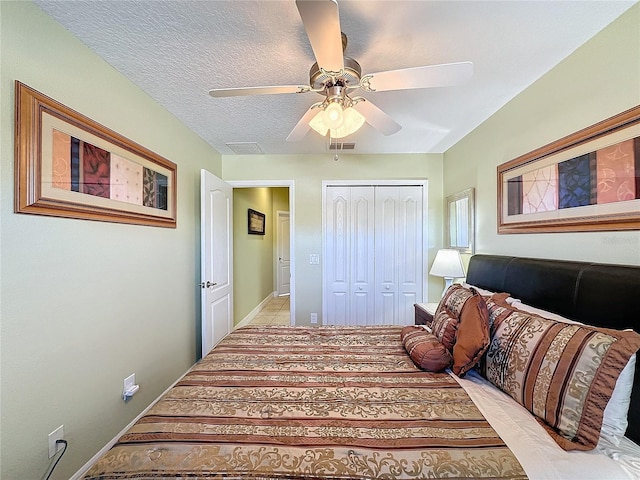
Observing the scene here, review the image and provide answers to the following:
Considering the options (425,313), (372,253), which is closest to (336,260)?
(372,253)

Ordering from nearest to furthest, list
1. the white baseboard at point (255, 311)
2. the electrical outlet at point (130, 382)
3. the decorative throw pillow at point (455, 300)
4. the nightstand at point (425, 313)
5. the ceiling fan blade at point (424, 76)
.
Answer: the ceiling fan blade at point (424, 76)
the decorative throw pillow at point (455, 300)
the electrical outlet at point (130, 382)
the nightstand at point (425, 313)
the white baseboard at point (255, 311)

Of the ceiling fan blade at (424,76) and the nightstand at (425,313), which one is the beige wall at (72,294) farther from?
the nightstand at (425,313)

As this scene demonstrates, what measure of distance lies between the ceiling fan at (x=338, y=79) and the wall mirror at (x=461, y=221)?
148 centimetres

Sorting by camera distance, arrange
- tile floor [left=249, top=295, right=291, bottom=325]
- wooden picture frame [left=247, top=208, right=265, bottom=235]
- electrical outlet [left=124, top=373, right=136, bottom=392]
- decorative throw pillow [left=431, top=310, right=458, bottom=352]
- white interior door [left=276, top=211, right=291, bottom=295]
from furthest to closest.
Result: white interior door [left=276, top=211, right=291, bottom=295] → wooden picture frame [left=247, top=208, right=265, bottom=235] → tile floor [left=249, top=295, right=291, bottom=325] → electrical outlet [left=124, top=373, right=136, bottom=392] → decorative throw pillow [left=431, top=310, right=458, bottom=352]

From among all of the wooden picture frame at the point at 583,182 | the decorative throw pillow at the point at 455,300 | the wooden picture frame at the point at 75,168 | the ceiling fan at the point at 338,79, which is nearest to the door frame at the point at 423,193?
the wooden picture frame at the point at 583,182

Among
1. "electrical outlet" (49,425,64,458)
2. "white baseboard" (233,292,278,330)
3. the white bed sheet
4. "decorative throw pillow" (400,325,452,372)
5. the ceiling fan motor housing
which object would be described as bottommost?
"white baseboard" (233,292,278,330)

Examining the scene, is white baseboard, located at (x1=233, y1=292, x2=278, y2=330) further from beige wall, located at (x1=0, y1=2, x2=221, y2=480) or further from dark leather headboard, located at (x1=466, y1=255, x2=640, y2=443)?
dark leather headboard, located at (x1=466, y1=255, x2=640, y2=443)

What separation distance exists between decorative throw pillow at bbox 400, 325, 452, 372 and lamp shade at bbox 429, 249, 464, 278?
1079 mm

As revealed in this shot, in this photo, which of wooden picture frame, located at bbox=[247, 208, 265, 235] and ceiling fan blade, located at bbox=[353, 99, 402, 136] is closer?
ceiling fan blade, located at bbox=[353, 99, 402, 136]

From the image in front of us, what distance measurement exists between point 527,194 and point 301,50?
5.90ft

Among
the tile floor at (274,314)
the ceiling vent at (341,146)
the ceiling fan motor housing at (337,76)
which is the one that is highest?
the ceiling vent at (341,146)

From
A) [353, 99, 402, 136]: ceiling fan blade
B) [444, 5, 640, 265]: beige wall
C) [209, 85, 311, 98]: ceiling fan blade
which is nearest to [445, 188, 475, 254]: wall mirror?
[444, 5, 640, 265]: beige wall

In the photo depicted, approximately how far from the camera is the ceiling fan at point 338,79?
961mm

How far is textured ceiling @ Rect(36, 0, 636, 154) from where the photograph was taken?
1.23m
